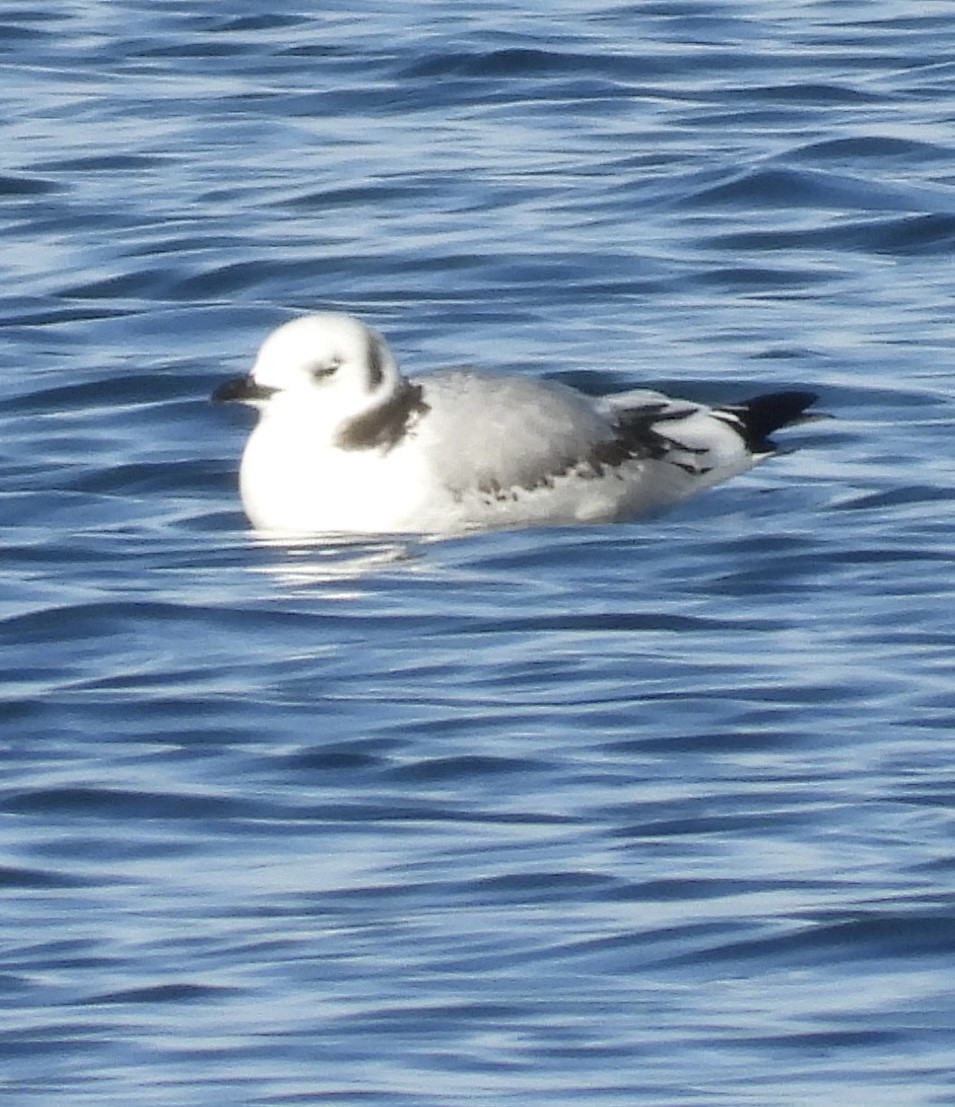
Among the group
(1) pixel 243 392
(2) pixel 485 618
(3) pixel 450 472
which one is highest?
(1) pixel 243 392

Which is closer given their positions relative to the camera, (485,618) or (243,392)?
(485,618)

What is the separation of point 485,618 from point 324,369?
65.4 inches

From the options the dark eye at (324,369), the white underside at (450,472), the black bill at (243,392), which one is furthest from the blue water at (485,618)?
the dark eye at (324,369)

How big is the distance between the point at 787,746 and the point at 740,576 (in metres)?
1.90

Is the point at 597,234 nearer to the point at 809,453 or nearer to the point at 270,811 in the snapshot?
the point at 809,453

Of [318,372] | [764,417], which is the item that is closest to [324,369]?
[318,372]

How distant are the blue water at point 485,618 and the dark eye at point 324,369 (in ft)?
1.69

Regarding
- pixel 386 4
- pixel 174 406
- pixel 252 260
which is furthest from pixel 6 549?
pixel 386 4

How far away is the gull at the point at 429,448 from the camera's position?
1175cm

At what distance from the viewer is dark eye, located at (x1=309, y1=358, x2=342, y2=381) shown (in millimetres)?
12086

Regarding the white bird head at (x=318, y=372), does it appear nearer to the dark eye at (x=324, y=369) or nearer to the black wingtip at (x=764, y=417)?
the dark eye at (x=324, y=369)

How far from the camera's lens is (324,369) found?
12.1 meters

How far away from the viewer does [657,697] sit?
9727 millimetres

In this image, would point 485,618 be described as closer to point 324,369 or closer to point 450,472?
point 450,472
